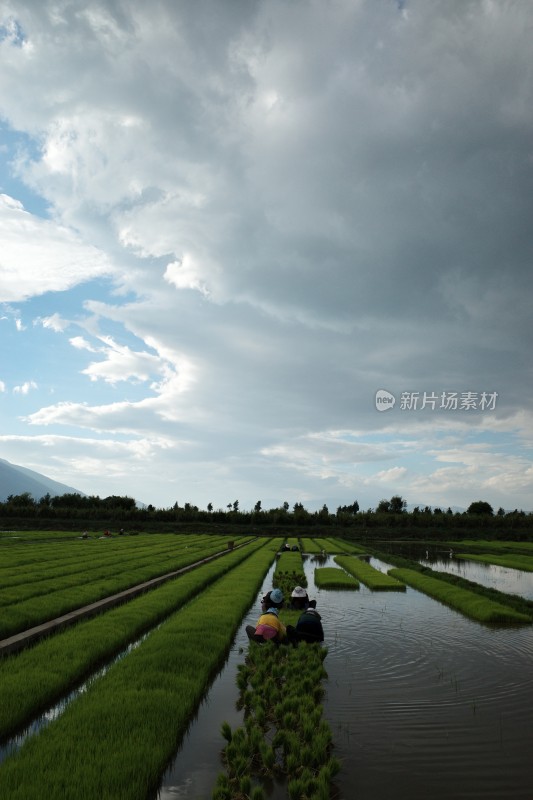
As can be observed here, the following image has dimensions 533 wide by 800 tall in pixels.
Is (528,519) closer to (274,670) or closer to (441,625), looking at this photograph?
(441,625)

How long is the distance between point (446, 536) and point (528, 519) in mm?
17249

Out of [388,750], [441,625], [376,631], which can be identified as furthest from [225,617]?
[388,750]

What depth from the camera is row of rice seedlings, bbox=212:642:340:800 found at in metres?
5.80

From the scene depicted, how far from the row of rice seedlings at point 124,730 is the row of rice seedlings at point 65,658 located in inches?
25.5

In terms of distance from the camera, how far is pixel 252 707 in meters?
8.59

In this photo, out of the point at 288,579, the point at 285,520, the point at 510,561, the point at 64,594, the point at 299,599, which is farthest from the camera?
the point at 285,520

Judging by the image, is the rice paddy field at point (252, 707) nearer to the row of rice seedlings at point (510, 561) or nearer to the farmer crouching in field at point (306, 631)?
the farmer crouching in field at point (306, 631)

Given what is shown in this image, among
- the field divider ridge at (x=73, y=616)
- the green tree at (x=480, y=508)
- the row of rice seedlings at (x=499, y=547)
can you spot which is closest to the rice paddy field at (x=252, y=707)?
the field divider ridge at (x=73, y=616)

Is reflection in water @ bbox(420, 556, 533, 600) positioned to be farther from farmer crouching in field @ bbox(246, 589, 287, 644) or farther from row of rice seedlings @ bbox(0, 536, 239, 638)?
row of rice seedlings @ bbox(0, 536, 239, 638)

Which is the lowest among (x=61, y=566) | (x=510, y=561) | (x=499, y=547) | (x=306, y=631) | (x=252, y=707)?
(x=252, y=707)

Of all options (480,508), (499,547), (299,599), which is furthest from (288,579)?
(480,508)

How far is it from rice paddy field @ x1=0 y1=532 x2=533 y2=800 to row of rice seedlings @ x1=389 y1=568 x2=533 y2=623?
0.34 meters

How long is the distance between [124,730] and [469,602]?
14656 mm

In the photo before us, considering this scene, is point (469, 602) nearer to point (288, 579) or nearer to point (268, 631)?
point (288, 579)
